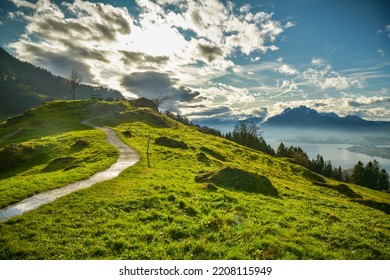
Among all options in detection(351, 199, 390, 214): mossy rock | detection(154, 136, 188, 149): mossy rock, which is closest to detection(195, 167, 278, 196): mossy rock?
detection(351, 199, 390, 214): mossy rock

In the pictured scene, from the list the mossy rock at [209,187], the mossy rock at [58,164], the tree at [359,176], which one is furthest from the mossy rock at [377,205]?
the tree at [359,176]

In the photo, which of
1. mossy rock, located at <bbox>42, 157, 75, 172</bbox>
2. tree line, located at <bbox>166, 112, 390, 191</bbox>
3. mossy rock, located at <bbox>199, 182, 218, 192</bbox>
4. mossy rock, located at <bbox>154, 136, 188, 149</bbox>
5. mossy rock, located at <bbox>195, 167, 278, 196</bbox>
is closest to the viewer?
mossy rock, located at <bbox>199, 182, 218, 192</bbox>

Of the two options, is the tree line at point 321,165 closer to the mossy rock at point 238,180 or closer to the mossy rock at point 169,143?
the mossy rock at point 169,143

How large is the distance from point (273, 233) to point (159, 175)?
1571 cm

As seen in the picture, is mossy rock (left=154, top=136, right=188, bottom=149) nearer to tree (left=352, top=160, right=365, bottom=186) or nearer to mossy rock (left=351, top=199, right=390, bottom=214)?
mossy rock (left=351, top=199, right=390, bottom=214)

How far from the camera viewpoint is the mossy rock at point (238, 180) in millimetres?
25688

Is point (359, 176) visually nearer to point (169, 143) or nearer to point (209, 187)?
point (169, 143)

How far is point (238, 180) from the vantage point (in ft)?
86.4

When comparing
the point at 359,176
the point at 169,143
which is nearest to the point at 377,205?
the point at 169,143

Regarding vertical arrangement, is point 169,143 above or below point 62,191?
above

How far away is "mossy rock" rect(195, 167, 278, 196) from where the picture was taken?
25688mm

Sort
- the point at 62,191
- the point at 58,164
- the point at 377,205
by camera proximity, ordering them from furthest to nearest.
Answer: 1. the point at 58,164
2. the point at 377,205
3. the point at 62,191

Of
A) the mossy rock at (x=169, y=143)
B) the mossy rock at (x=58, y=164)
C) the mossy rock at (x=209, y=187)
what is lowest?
the mossy rock at (x=209, y=187)

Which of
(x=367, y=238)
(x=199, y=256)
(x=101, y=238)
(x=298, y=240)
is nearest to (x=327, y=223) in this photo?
(x=367, y=238)
